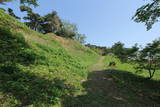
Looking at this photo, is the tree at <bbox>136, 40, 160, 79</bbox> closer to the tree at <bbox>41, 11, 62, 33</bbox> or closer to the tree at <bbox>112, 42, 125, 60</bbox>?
the tree at <bbox>112, 42, 125, 60</bbox>

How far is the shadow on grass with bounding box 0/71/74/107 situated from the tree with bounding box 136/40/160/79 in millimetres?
8091

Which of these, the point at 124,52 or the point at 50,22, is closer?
the point at 124,52

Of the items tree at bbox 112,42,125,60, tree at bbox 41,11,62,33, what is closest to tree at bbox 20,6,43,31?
tree at bbox 41,11,62,33

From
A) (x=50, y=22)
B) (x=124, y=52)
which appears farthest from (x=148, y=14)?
(x=50, y=22)

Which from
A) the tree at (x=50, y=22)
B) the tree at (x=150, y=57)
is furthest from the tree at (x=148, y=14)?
the tree at (x=50, y=22)

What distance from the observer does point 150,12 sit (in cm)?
673

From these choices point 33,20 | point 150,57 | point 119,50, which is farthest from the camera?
point 33,20

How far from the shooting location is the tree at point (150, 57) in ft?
31.7

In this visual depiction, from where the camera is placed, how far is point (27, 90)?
4.39 m

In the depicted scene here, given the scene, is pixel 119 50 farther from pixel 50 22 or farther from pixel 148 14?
pixel 50 22

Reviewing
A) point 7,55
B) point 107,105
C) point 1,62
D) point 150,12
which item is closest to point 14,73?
point 1,62

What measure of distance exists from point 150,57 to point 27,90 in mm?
→ 10666

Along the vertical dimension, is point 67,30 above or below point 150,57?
above

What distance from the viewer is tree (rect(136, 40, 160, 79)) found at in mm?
9672
